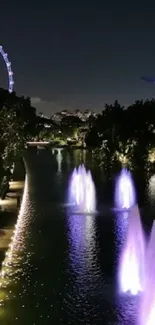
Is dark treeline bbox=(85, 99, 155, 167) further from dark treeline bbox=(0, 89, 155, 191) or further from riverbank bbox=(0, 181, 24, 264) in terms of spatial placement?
riverbank bbox=(0, 181, 24, 264)

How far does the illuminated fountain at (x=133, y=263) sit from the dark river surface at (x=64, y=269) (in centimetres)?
28

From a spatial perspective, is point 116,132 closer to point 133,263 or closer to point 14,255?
point 14,255

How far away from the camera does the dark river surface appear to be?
12.4 meters

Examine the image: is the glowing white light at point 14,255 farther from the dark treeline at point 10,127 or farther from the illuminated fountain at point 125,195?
the dark treeline at point 10,127

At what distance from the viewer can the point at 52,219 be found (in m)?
24.2

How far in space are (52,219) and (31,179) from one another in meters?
19.7

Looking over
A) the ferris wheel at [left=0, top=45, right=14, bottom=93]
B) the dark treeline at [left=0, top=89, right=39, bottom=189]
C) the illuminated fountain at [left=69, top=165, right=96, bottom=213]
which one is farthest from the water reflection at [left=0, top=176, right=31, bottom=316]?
the ferris wheel at [left=0, top=45, right=14, bottom=93]

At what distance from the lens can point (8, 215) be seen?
23656 millimetres

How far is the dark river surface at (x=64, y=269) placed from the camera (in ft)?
40.5

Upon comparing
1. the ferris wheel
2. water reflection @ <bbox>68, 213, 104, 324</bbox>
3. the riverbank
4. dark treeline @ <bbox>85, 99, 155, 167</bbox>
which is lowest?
water reflection @ <bbox>68, 213, 104, 324</bbox>

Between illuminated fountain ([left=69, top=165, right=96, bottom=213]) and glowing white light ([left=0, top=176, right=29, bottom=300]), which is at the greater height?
illuminated fountain ([left=69, top=165, right=96, bottom=213])

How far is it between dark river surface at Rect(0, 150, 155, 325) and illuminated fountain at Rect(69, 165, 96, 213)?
83cm

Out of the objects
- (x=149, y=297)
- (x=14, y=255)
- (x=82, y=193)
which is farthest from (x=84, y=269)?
(x=82, y=193)

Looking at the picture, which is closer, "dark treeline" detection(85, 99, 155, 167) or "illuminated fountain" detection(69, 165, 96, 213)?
"illuminated fountain" detection(69, 165, 96, 213)
